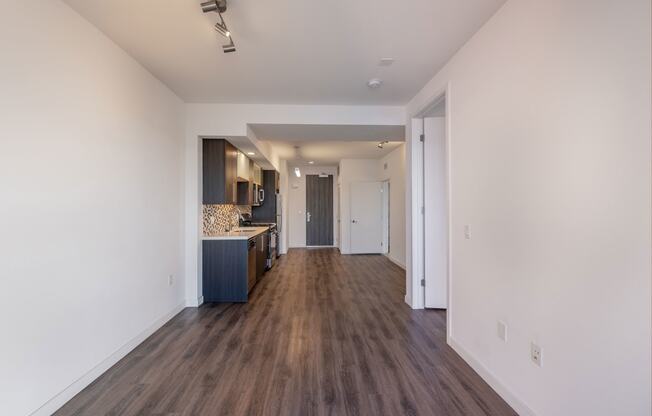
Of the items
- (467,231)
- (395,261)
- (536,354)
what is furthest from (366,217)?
(536,354)

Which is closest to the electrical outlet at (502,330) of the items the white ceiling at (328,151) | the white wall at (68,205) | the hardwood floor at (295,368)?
the hardwood floor at (295,368)

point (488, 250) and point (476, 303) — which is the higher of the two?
point (488, 250)

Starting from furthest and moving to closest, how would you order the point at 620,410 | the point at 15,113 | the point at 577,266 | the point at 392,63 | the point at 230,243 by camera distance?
1. the point at 230,243
2. the point at 392,63
3. the point at 15,113
4. the point at 577,266
5. the point at 620,410

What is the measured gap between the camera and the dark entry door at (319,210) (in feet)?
31.6

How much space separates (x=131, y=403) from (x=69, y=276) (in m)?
0.95

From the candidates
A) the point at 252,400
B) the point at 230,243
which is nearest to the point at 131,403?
the point at 252,400

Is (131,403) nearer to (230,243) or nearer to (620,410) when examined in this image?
(230,243)

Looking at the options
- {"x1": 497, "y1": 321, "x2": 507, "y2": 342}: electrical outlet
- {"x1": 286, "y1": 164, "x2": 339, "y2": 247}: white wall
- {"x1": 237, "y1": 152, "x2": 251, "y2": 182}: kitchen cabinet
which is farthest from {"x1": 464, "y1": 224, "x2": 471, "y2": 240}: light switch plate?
{"x1": 286, "y1": 164, "x2": 339, "y2": 247}: white wall

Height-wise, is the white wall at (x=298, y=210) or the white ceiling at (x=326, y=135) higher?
the white ceiling at (x=326, y=135)

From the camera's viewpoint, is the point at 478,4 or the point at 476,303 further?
the point at 476,303

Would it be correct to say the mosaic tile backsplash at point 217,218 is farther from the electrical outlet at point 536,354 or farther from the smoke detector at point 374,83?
the electrical outlet at point 536,354

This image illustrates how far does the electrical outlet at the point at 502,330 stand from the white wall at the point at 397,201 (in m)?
4.40

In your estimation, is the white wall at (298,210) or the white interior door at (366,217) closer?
the white interior door at (366,217)

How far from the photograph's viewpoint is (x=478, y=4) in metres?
2.01
